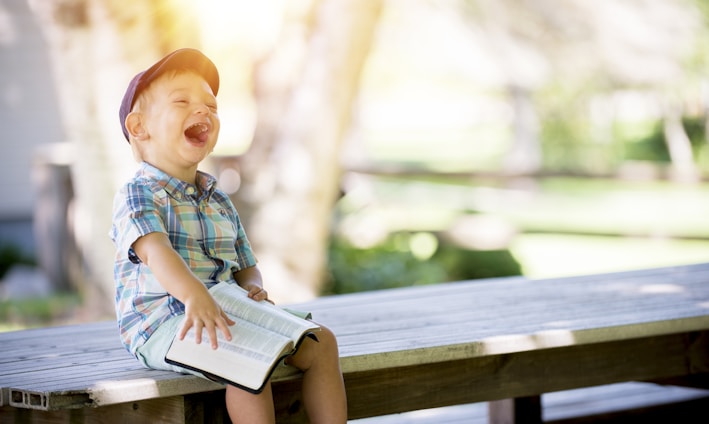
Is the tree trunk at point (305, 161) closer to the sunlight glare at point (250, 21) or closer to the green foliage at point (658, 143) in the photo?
→ the sunlight glare at point (250, 21)

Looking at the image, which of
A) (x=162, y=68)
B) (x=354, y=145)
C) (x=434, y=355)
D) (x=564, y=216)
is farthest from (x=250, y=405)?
(x=354, y=145)

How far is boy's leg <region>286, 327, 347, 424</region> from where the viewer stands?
239 centimetres

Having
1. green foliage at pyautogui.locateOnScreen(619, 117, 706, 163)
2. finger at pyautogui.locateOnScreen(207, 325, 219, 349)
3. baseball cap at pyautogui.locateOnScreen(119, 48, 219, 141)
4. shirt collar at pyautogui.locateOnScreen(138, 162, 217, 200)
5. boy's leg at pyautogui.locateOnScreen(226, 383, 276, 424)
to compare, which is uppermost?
green foliage at pyautogui.locateOnScreen(619, 117, 706, 163)

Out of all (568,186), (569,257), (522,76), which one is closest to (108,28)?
(569,257)

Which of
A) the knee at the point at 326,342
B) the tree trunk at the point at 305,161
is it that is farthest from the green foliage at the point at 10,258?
the knee at the point at 326,342

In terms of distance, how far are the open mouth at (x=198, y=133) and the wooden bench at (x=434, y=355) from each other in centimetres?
59

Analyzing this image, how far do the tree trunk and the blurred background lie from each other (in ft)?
0.04

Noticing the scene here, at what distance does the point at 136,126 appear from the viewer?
2.55 m

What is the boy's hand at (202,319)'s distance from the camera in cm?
227

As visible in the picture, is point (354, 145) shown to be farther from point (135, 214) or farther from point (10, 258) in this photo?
point (135, 214)

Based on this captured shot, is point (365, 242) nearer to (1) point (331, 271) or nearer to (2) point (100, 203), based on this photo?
(1) point (331, 271)

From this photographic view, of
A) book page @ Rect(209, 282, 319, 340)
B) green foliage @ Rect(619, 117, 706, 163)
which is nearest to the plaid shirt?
book page @ Rect(209, 282, 319, 340)

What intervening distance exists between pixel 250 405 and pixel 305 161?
476 centimetres

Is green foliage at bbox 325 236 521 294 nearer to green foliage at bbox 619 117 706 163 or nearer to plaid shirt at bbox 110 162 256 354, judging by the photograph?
plaid shirt at bbox 110 162 256 354
